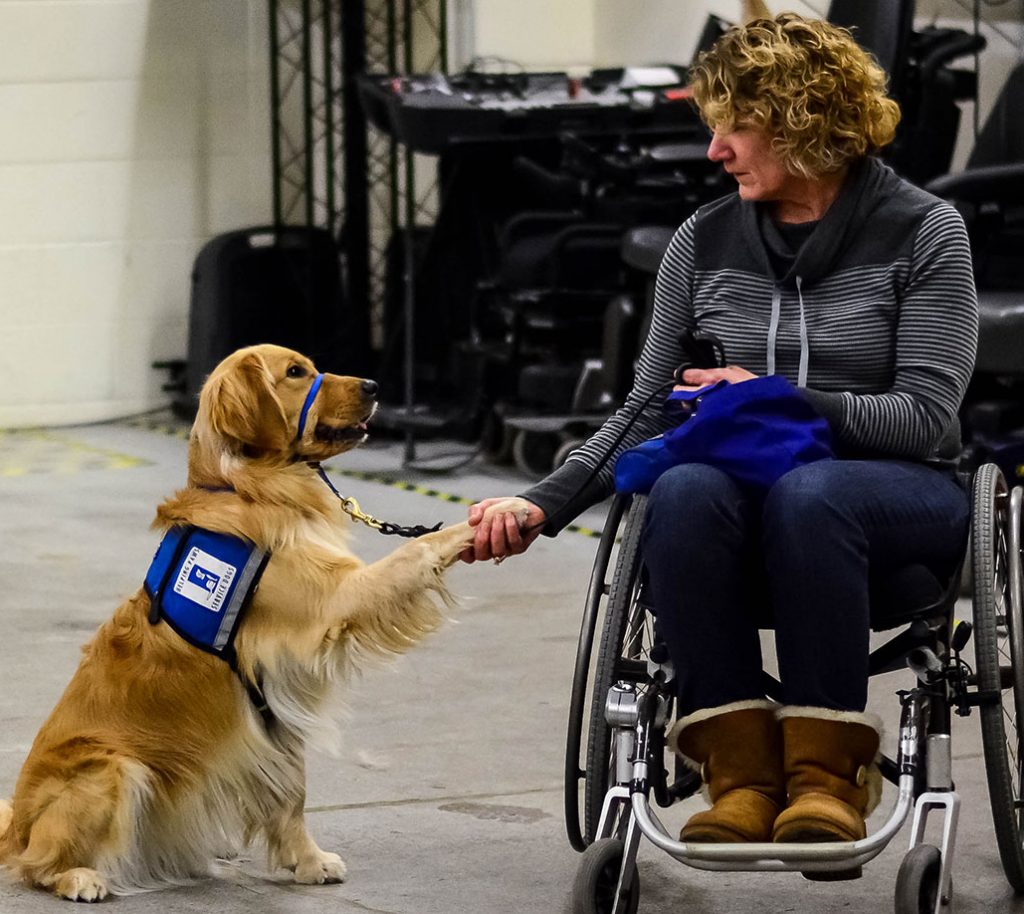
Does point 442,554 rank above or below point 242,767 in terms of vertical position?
above

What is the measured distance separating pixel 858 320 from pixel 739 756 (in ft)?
2.03

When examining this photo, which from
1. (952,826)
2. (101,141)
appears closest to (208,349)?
(101,141)

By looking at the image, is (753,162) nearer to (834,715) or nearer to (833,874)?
(834,715)

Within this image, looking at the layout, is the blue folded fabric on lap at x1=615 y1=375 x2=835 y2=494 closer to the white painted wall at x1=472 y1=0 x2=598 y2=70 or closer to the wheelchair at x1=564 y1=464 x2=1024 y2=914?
the wheelchair at x1=564 y1=464 x2=1024 y2=914

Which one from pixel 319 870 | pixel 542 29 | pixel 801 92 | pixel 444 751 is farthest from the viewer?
pixel 542 29

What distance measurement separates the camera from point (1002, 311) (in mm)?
5047

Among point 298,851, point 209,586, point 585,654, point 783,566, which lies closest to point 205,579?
point 209,586

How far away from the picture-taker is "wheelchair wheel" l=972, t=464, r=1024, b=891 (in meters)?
2.44

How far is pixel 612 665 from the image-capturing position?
8.18 feet

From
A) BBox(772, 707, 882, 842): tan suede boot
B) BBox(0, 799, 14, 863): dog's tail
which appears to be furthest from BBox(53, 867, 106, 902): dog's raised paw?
BBox(772, 707, 882, 842): tan suede boot

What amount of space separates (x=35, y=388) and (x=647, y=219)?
3050mm

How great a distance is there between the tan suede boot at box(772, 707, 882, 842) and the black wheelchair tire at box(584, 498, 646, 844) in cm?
24

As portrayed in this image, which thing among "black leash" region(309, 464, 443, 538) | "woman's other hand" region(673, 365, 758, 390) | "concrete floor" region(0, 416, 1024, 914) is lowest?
"concrete floor" region(0, 416, 1024, 914)

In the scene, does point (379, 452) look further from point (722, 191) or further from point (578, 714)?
point (578, 714)
